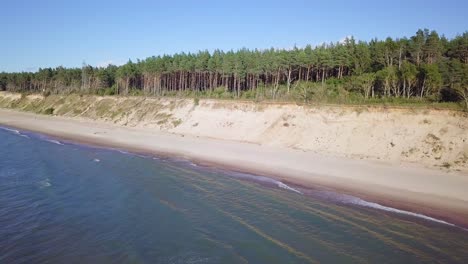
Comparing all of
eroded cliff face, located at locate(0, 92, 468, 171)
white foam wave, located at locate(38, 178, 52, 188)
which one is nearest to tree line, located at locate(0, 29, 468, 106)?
eroded cliff face, located at locate(0, 92, 468, 171)

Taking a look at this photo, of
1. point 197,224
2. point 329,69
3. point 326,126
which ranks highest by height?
point 329,69

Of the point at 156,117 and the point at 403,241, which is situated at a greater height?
the point at 156,117

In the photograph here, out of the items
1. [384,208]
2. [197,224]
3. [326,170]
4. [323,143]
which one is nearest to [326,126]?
[323,143]

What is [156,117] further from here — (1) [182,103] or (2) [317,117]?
(2) [317,117]

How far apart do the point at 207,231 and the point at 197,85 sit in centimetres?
7210

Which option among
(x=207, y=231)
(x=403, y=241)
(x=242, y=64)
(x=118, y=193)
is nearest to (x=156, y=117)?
(x=242, y=64)

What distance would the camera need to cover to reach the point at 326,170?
109ft

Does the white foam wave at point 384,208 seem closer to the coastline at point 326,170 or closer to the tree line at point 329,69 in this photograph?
the coastline at point 326,170

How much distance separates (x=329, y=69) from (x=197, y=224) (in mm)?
56684

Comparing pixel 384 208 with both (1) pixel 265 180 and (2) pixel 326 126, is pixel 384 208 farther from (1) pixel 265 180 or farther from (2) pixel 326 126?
(2) pixel 326 126

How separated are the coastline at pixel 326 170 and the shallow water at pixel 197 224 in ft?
6.52

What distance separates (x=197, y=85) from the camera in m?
89.8

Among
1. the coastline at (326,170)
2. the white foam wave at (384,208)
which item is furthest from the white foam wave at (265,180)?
the white foam wave at (384,208)

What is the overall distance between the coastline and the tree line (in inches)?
484
